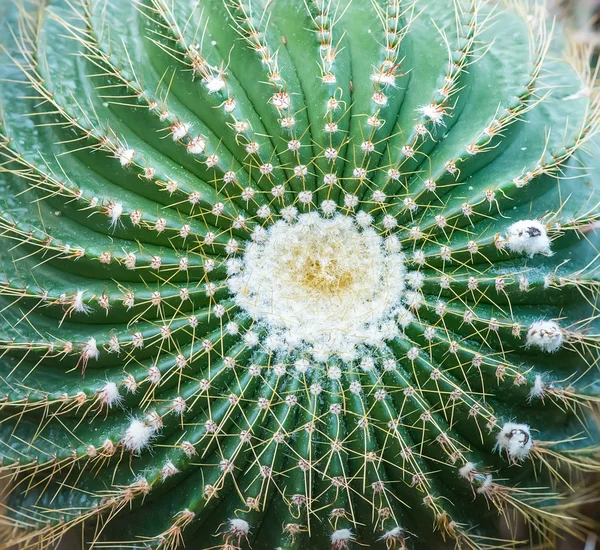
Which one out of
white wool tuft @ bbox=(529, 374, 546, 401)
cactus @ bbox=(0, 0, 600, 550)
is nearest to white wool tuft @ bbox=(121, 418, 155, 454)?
cactus @ bbox=(0, 0, 600, 550)

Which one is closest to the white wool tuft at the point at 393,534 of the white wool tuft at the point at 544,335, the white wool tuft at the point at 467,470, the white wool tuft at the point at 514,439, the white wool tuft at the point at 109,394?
the white wool tuft at the point at 467,470

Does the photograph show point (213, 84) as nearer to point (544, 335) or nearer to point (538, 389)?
point (544, 335)

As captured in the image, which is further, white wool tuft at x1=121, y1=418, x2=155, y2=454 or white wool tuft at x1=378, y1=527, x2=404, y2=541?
white wool tuft at x1=378, y1=527, x2=404, y2=541

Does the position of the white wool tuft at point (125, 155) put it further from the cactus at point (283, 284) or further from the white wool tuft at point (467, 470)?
the white wool tuft at point (467, 470)

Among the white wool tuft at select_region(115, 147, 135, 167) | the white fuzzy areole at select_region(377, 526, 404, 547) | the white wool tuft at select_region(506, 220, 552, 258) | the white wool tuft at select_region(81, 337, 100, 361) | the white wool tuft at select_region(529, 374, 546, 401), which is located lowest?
the white fuzzy areole at select_region(377, 526, 404, 547)

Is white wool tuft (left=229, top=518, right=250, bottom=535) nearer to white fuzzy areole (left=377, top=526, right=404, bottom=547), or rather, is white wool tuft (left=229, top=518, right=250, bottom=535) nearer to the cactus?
the cactus

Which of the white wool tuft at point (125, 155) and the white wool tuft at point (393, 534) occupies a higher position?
the white wool tuft at point (125, 155)

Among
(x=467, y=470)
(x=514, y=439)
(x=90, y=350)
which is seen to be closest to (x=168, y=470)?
(x=90, y=350)
